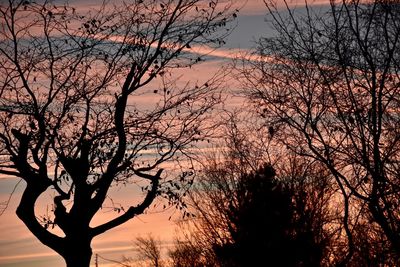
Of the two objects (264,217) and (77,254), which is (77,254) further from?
(264,217)

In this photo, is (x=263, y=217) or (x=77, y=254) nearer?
(x=77, y=254)

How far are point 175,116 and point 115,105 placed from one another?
67.7 inches

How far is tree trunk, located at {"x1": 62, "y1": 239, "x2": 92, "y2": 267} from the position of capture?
1714 cm

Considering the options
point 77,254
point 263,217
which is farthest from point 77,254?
point 263,217

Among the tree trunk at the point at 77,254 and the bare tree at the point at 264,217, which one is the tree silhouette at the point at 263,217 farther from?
the tree trunk at the point at 77,254

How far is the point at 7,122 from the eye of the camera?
17719 millimetres

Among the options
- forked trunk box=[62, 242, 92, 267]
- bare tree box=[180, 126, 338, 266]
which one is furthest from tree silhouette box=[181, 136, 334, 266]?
forked trunk box=[62, 242, 92, 267]

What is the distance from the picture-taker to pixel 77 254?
56.4 ft

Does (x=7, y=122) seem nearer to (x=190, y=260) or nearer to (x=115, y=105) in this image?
(x=115, y=105)

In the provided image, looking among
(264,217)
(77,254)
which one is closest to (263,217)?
(264,217)

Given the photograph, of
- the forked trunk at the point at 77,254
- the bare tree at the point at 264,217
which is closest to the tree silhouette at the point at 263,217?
the bare tree at the point at 264,217

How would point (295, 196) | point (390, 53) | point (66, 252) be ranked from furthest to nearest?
point (295, 196)
point (66, 252)
point (390, 53)

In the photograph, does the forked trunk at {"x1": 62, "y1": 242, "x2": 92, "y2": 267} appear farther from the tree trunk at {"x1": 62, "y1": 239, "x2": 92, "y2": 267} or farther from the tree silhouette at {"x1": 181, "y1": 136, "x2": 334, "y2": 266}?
the tree silhouette at {"x1": 181, "y1": 136, "x2": 334, "y2": 266}

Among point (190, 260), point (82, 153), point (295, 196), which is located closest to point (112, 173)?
point (82, 153)
